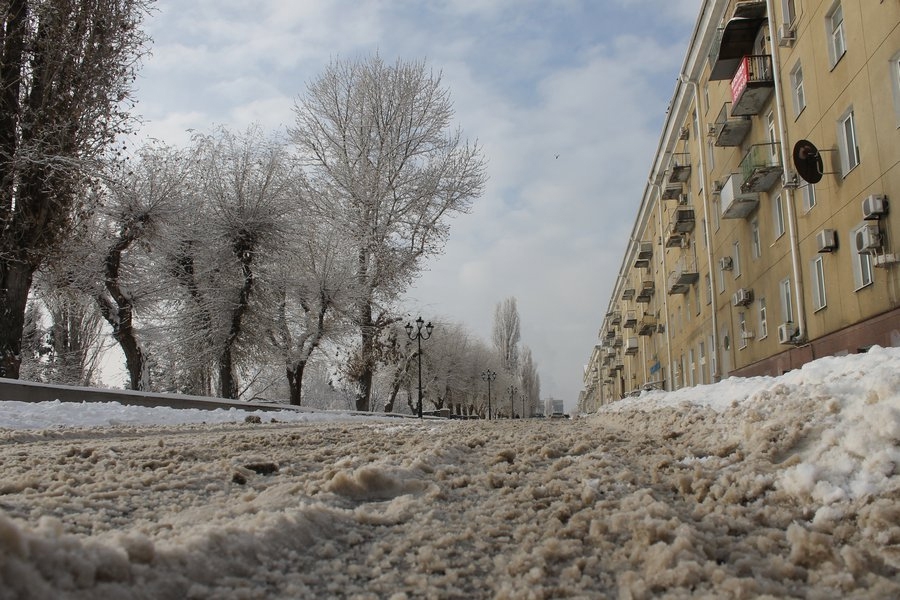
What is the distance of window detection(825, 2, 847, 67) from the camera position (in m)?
14.0

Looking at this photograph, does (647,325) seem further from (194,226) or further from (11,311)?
(11,311)

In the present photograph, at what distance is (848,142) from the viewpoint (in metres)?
13.9

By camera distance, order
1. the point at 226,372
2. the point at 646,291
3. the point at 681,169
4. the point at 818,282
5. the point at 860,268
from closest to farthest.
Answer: the point at 860,268 < the point at 818,282 < the point at 226,372 < the point at 681,169 < the point at 646,291

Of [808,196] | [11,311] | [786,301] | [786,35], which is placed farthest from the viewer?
[786,301]

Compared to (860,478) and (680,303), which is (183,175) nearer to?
(680,303)

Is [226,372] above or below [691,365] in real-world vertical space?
below

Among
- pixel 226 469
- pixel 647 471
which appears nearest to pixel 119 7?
pixel 226 469

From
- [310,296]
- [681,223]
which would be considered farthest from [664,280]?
[310,296]

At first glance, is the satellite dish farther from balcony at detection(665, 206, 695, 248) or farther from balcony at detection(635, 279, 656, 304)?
balcony at detection(635, 279, 656, 304)

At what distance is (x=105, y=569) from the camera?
5.60 feet

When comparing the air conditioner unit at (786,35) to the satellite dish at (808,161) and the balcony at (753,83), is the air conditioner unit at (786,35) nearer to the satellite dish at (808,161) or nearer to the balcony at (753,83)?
the balcony at (753,83)

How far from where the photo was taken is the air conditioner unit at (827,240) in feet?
Answer: 46.7

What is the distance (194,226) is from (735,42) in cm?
1822

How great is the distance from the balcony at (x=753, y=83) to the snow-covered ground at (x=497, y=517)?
15199 millimetres
